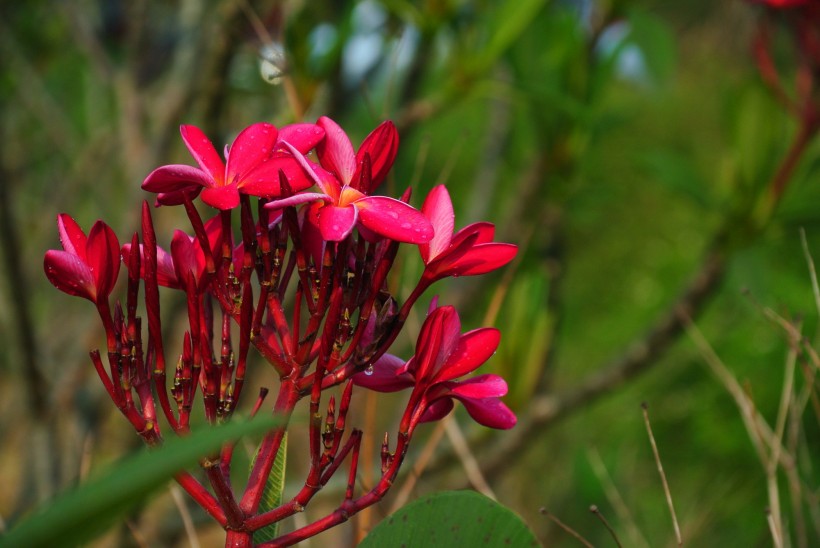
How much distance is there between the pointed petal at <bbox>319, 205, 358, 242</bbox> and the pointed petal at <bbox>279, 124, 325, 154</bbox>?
0.05 m

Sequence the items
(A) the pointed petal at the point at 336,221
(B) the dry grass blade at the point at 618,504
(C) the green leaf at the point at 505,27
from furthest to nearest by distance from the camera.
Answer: (C) the green leaf at the point at 505,27 < (B) the dry grass blade at the point at 618,504 < (A) the pointed petal at the point at 336,221

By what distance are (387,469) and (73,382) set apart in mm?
981

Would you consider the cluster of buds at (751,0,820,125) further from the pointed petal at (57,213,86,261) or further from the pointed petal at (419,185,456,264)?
the pointed petal at (57,213,86,261)

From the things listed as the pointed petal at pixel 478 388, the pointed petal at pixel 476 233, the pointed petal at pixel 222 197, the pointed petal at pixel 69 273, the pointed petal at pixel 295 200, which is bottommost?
the pointed petal at pixel 478 388

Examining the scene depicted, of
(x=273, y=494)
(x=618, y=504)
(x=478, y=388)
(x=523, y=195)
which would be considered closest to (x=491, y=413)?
(x=478, y=388)

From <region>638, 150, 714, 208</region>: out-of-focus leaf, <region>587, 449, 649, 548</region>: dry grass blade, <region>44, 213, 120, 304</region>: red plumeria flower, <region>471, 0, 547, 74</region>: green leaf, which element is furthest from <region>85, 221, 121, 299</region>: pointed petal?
<region>638, 150, 714, 208</region>: out-of-focus leaf

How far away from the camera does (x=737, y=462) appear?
1.60 metres

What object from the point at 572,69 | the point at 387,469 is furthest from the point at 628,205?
the point at 387,469

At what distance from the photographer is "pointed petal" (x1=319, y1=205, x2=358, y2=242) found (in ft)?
1.28

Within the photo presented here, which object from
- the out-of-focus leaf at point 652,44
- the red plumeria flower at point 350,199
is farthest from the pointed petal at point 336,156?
the out-of-focus leaf at point 652,44

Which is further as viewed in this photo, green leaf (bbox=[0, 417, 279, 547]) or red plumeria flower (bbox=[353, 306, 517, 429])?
red plumeria flower (bbox=[353, 306, 517, 429])

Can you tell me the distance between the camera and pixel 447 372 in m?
0.45

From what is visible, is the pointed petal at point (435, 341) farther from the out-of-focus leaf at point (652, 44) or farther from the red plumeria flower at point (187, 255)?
the out-of-focus leaf at point (652, 44)

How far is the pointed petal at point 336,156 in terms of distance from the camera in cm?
46
